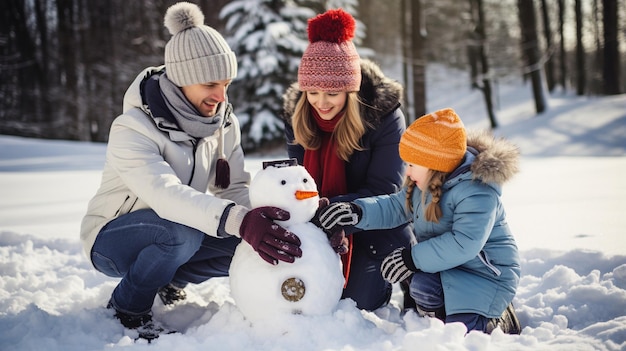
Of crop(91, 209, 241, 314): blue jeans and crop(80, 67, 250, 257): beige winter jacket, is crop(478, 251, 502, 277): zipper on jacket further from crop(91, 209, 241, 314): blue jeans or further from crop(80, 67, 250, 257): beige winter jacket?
crop(91, 209, 241, 314): blue jeans

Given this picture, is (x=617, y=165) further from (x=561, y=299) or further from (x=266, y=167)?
(x=266, y=167)

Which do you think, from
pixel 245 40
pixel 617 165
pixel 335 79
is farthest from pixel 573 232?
pixel 245 40

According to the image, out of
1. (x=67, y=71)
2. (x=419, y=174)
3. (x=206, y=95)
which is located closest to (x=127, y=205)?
(x=206, y=95)

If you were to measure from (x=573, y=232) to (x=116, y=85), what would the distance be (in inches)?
717

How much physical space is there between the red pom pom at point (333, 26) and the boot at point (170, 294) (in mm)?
1589

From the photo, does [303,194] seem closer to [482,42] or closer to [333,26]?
[333,26]

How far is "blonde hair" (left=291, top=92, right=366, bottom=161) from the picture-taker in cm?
277

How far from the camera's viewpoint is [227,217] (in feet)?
7.04

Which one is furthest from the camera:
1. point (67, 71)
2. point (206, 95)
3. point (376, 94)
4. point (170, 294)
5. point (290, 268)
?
point (67, 71)

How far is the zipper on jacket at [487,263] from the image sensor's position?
2.21m

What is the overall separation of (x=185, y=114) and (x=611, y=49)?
48.0 ft

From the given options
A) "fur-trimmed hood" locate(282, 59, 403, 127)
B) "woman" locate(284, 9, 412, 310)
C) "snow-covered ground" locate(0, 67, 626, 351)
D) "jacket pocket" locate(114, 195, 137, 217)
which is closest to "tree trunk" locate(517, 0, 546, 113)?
"snow-covered ground" locate(0, 67, 626, 351)

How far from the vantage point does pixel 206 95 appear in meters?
2.58

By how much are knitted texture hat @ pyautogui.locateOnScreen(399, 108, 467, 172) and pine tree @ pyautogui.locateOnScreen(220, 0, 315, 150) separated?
1053 cm
